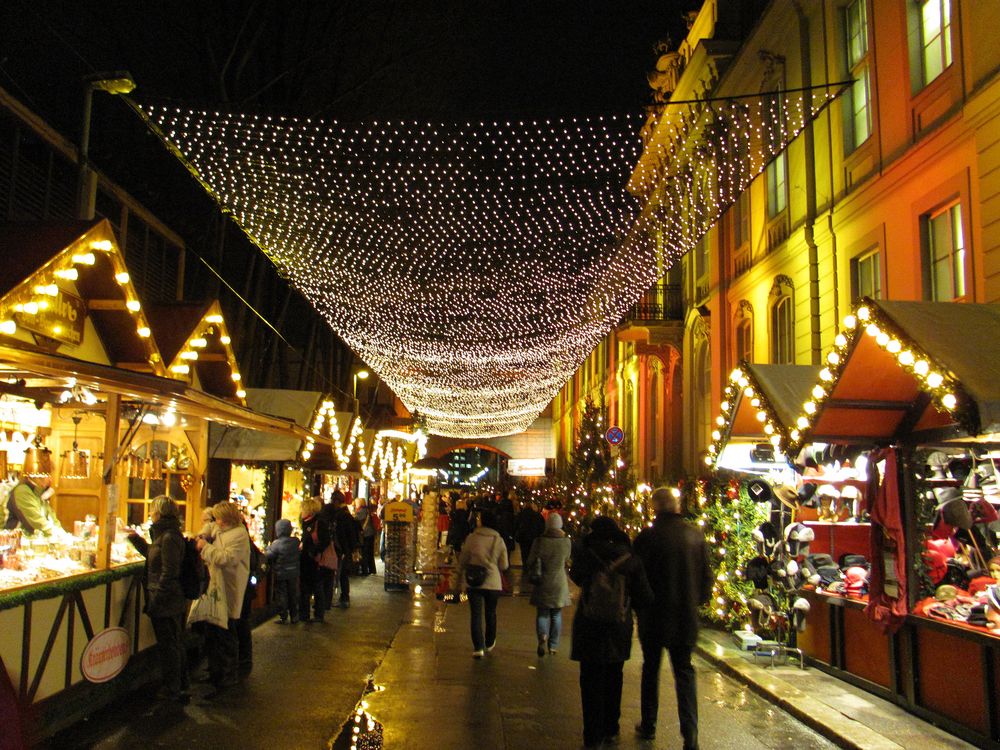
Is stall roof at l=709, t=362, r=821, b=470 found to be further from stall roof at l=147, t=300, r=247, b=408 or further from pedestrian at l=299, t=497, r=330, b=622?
stall roof at l=147, t=300, r=247, b=408

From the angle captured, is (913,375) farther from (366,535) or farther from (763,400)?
(366,535)

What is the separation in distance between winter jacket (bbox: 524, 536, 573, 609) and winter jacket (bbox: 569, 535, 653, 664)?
369cm

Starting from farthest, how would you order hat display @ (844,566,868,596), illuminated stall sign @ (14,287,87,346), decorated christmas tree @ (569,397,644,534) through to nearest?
decorated christmas tree @ (569,397,644,534)
hat display @ (844,566,868,596)
illuminated stall sign @ (14,287,87,346)

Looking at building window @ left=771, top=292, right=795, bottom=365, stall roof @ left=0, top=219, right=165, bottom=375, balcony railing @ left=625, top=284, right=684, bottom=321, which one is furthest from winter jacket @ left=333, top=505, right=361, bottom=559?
balcony railing @ left=625, top=284, right=684, bottom=321

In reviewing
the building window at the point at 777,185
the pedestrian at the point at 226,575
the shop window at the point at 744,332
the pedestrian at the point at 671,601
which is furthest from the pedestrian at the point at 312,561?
the building window at the point at 777,185

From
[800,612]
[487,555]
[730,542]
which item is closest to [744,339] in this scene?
[730,542]

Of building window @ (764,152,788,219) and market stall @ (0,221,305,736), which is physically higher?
building window @ (764,152,788,219)

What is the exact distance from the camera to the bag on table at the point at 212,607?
8.44 m

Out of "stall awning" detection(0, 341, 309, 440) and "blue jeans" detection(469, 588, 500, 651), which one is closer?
"stall awning" detection(0, 341, 309, 440)

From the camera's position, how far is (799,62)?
17.8 m

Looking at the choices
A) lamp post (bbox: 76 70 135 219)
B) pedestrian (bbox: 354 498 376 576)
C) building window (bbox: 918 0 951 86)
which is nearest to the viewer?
lamp post (bbox: 76 70 135 219)

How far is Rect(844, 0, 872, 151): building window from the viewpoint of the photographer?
15047 mm

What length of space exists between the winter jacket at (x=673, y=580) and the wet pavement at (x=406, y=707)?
890mm

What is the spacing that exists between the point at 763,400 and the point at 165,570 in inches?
257
